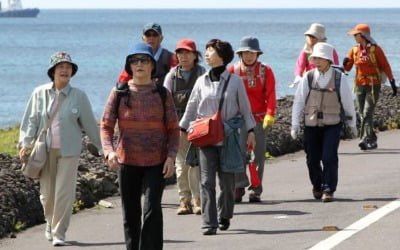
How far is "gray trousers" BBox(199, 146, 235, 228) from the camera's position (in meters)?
12.4

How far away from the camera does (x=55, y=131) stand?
39.8 ft

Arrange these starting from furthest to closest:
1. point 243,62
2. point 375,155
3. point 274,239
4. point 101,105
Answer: point 101,105, point 375,155, point 243,62, point 274,239

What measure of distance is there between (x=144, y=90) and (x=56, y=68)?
1.67 meters

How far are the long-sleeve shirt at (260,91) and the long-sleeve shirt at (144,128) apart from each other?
3648 mm

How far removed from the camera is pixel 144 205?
10656 mm

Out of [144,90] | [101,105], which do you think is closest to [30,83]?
[101,105]

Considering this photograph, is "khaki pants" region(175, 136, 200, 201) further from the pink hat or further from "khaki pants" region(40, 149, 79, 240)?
"khaki pants" region(40, 149, 79, 240)

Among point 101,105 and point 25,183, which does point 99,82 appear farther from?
point 25,183

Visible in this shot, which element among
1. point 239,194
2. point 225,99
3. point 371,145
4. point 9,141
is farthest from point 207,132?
point 9,141

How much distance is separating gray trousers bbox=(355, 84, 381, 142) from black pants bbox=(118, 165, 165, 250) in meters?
8.74

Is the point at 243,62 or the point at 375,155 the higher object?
the point at 243,62

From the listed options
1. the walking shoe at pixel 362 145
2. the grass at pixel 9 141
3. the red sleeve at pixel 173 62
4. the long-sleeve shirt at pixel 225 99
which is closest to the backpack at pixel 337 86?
the red sleeve at pixel 173 62

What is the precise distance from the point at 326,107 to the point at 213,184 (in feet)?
7.22

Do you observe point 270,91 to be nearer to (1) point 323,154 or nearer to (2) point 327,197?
(1) point 323,154
